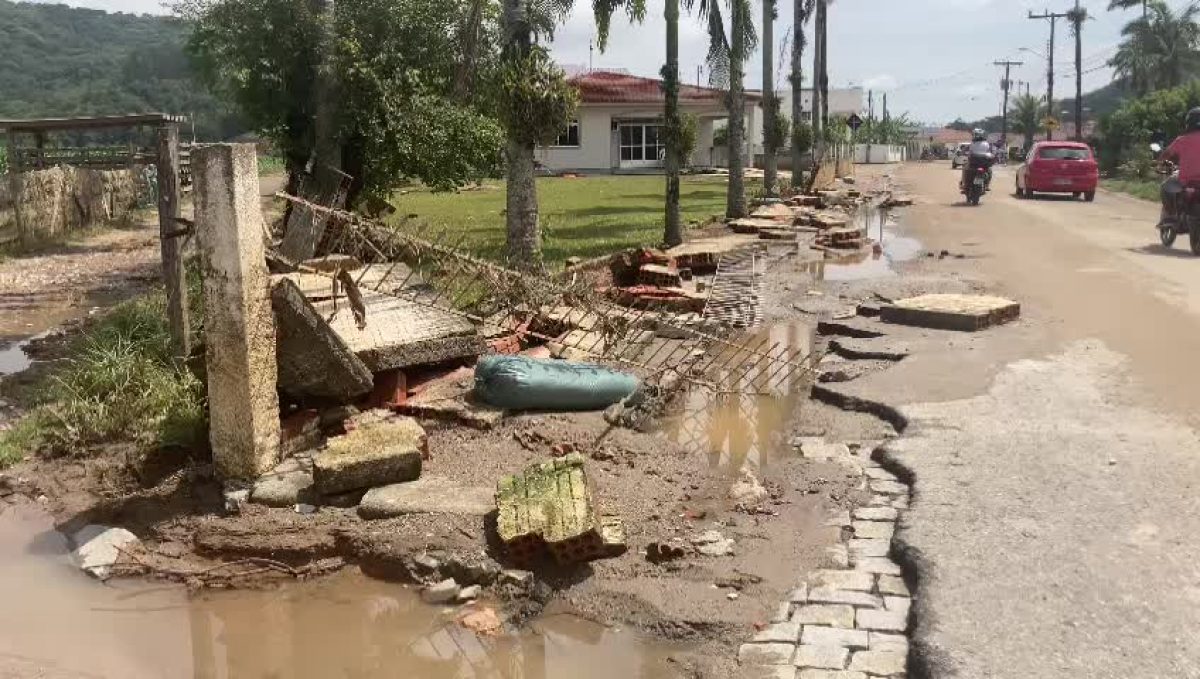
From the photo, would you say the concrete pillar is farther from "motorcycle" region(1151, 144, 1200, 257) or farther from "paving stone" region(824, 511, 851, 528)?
"motorcycle" region(1151, 144, 1200, 257)

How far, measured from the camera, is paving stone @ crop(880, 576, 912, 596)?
452 cm

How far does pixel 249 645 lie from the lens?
457 cm

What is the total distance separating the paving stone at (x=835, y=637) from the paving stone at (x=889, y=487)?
5.43 feet

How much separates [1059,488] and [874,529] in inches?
41.8

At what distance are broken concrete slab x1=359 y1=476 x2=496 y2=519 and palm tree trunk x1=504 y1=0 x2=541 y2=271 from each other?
705 cm

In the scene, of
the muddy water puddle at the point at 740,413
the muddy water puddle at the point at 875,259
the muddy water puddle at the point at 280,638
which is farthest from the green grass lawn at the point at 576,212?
the muddy water puddle at the point at 280,638

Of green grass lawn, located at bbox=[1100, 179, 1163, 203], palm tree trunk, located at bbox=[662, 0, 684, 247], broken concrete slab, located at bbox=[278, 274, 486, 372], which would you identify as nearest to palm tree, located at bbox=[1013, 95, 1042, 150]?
green grass lawn, located at bbox=[1100, 179, 1163, 203]

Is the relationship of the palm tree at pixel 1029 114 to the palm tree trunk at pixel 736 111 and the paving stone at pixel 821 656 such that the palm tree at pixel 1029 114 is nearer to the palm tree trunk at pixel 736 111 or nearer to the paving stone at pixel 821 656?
the palm tree trunk at pixel 736 111

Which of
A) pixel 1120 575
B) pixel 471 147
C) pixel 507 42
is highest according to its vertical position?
pixel 507 42

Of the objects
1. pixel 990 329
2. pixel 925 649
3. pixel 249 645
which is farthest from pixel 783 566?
pixel 990 329

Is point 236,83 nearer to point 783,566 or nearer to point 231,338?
point 231,338

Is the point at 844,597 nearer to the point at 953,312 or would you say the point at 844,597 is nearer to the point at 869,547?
the point at 869,547

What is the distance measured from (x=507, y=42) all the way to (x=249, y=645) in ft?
31.4

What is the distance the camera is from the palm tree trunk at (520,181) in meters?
12.7
